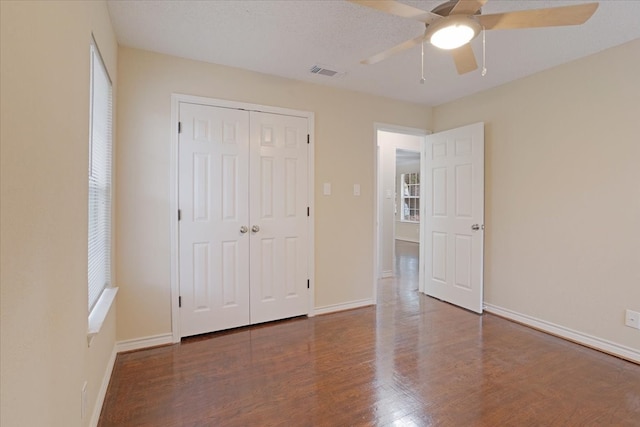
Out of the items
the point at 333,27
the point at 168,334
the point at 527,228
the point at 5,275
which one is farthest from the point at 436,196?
the point at 5,275

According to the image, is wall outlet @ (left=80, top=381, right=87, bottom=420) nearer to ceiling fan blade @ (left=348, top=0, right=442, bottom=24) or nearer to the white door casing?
the white door casing

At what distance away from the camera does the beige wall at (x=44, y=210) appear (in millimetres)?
816

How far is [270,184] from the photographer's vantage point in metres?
3.15

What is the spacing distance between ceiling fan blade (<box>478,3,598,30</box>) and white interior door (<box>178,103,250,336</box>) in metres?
2.12

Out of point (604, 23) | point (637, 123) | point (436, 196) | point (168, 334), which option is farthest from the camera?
point (436, 196)

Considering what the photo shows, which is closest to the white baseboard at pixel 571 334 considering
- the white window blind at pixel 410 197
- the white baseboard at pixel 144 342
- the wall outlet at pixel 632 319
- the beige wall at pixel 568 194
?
the beige wall at pixel 568 194

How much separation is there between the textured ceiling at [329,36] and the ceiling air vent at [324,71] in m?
0.06

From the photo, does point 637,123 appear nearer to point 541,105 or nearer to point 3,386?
point 541,105

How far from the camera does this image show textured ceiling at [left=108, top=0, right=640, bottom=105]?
6.76 ft

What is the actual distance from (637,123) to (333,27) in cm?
242

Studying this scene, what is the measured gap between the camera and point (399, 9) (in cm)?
154

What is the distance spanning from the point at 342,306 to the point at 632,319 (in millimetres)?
2438

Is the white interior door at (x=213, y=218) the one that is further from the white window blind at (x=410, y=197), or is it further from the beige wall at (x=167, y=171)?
the white window blind at (x=410, y=197)

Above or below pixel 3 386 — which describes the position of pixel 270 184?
above
